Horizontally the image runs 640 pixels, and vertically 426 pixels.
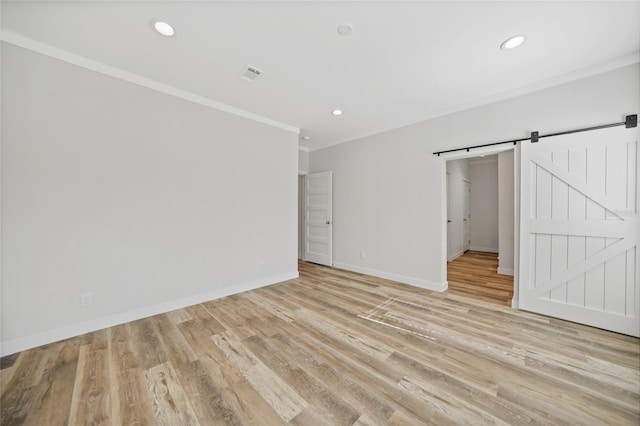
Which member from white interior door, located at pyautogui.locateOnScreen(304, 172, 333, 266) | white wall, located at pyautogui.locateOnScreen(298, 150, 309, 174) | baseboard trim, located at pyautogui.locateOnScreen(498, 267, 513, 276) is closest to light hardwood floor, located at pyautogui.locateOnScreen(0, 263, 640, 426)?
baseboard trim, located at pyautogui.locateOnScreen(498, 267, 513, 276)

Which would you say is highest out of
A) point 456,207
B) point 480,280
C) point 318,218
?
point 456,207

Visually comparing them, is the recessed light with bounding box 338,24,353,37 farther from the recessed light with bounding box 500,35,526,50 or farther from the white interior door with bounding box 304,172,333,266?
the white interior door with bounding box 304,172,333,266

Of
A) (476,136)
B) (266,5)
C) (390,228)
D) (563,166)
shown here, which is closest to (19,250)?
(266,5)

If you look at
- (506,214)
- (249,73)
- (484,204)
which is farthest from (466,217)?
(249,73)

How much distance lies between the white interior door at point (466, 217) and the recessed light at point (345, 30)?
5.97 meters

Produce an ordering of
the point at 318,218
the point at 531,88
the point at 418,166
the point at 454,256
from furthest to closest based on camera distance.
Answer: the point at 454,256 → the point at 318,218 → the point at 418,166 → the point at 531,88

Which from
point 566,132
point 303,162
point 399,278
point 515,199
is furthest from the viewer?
point 303,162

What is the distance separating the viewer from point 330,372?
1827 mm

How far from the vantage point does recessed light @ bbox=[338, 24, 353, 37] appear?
1.96 metres

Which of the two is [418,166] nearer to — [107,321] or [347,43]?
[347,43]

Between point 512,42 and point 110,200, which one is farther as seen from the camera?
point 110,200

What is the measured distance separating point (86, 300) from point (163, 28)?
2658 millimetres

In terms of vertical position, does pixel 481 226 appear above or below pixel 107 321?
above

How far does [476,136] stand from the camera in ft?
10.8
